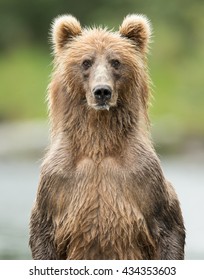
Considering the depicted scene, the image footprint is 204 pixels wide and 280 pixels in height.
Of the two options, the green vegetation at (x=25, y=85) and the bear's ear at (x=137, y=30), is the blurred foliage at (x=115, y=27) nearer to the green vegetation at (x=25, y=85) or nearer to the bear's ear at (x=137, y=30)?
the green vegetation at (x=25, y=85)

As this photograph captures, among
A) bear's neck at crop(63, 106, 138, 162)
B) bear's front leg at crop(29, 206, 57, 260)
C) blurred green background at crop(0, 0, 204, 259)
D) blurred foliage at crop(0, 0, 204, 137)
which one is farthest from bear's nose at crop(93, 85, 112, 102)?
blurred foliage at crop(0, 0, 204, 137)

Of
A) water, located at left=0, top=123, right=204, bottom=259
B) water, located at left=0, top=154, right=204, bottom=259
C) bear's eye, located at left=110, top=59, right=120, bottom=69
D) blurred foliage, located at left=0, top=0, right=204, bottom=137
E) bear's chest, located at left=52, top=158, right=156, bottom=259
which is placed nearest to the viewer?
bear's chest, located at left=52, top=158, right=156, bottom=259

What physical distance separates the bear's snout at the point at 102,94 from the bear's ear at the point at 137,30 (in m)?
0.67

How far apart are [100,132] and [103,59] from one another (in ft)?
1.62

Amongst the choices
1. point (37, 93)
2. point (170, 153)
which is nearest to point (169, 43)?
point (37, 93)

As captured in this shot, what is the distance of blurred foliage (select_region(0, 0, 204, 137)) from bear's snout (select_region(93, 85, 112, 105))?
15.0m

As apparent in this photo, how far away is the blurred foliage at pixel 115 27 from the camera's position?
1061 inches

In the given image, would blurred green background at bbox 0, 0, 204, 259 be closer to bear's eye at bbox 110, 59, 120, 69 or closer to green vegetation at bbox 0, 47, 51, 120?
green vegetation at bbox 0, 47, 51, 120

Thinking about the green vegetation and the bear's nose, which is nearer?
the bear's nose

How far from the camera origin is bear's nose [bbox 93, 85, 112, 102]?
984 cm

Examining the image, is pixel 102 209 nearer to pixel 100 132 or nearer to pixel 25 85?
pixel 100 132

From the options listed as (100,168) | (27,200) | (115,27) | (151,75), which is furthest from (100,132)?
(151,75)

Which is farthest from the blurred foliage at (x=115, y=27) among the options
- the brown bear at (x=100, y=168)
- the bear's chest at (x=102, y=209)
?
the bear's chest at (x=102, y=209)

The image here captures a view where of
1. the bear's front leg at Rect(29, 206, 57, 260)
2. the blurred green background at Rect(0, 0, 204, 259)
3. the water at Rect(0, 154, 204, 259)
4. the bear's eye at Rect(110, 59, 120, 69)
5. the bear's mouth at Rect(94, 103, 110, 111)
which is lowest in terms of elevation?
the bear's front leg at Rect(29, 206, 57, 260)
